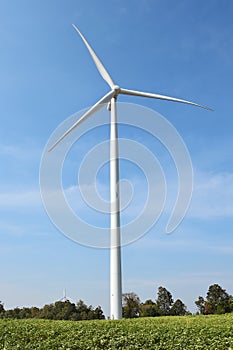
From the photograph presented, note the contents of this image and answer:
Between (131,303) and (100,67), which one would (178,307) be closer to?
(131,303)

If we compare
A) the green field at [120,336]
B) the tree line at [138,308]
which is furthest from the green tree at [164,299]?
the green field at [120,336]

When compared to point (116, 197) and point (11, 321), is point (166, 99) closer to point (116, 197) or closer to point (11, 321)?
point (116, 197)

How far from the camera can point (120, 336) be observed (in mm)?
11734

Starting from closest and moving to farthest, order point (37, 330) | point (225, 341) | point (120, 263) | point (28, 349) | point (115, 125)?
point (225, 341) < point (28, 349) < point (37, 330) < point (120, 263) < point (115, 125)

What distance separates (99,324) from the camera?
501 inches

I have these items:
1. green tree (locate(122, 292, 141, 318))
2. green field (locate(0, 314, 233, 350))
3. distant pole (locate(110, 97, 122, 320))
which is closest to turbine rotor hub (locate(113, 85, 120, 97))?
distant pole (locate(110, 97, 122, 320))

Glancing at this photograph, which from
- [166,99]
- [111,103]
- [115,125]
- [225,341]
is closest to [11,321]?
[225,341]

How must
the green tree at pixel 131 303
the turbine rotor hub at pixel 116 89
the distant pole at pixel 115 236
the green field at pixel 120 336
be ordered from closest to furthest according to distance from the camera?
1. the green field at pixel 120 336
2. the distant pole at pixel 115 236
3. the turbine rotor hub at pixel 116 89
4. the green tree at pixel 131 303

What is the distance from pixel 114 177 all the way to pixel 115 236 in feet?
8.91

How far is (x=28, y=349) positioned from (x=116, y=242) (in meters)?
6.86

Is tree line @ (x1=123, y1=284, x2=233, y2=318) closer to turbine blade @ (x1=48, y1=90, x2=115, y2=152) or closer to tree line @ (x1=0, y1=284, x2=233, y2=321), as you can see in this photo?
tree line @ (x1=0, y1=284, x2=233, y2=321)

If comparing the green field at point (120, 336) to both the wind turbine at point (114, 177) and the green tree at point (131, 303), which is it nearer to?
the wind turbine at point (114, 177)

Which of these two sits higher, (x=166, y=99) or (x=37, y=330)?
(x=166, y=99)

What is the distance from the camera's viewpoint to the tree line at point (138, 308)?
33438 mm
